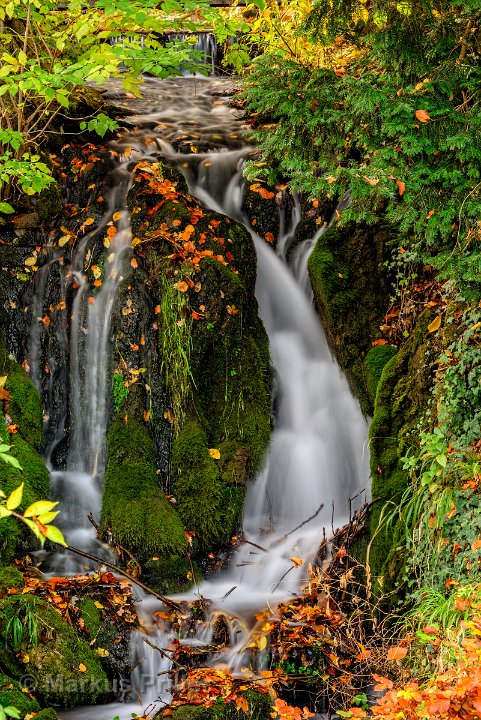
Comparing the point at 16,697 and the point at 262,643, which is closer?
the point at 16,697

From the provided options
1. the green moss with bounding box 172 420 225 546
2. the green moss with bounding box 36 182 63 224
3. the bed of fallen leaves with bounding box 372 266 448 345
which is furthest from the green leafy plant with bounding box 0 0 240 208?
the bed of fallen leaves with bounding box 372 266 448 345

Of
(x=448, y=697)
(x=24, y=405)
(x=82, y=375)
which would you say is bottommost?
(x=448, y=697)

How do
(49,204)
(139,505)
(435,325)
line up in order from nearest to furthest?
(435,325)
(139,505)
(49,204)

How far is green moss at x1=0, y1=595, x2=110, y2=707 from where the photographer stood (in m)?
4.77

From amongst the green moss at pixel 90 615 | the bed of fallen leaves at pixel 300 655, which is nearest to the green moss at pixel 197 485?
the bed of fallen leaves at pixel 300 655

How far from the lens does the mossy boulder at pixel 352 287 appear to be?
7.16m

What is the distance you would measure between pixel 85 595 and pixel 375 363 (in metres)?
3.29

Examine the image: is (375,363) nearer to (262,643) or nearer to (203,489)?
(203,489)

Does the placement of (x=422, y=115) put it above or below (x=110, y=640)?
above

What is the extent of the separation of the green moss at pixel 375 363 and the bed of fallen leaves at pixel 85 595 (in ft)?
9.12

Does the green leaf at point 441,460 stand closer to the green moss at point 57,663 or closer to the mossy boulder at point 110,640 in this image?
the mossy boulder at point 110,640

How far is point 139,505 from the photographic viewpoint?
20.7 ft

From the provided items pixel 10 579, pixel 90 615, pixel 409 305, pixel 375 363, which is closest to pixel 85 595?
pixel 90 615

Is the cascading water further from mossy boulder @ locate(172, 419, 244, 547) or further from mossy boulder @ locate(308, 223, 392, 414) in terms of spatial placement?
mossy boulder @ locate(308, 223, 392, 414)
